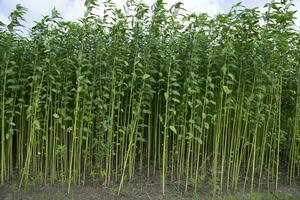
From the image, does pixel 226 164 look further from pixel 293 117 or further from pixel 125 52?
pixel 125 52

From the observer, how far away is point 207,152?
19.4ft

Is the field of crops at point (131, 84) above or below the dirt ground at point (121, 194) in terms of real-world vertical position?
above

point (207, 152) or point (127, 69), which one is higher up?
point (127, 69)

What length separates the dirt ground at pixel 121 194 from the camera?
4.68 metres

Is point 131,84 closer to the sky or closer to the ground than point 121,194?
closer to the sky

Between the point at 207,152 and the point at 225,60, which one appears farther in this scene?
the point at 207,152

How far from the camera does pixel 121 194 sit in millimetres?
4801

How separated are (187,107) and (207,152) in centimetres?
120

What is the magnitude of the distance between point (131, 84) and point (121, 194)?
151cm

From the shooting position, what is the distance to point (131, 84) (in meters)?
4.77

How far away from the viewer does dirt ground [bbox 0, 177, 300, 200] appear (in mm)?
4684

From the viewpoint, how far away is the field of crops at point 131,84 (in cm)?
480

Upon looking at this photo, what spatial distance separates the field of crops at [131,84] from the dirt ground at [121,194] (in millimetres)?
129

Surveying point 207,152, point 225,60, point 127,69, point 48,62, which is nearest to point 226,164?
point 207,152
